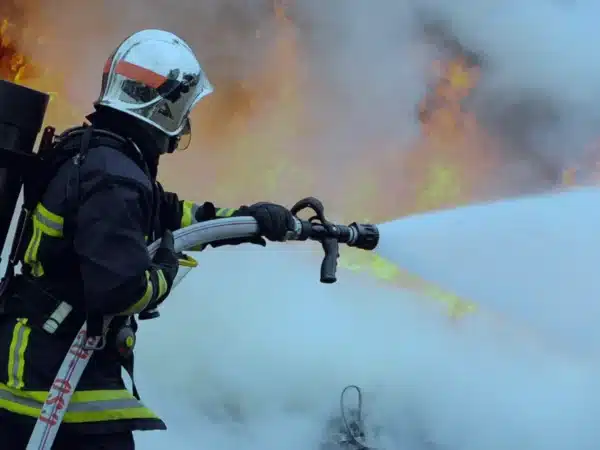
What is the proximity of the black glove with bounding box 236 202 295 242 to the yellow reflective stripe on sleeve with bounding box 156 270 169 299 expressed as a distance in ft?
1.60

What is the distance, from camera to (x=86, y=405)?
2082 millimetres

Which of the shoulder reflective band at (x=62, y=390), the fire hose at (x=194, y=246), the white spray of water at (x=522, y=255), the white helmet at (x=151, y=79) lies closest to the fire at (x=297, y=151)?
the white spray of water at (x=522, y=255)

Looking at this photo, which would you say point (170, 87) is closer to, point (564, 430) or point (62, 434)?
point (62, 434)

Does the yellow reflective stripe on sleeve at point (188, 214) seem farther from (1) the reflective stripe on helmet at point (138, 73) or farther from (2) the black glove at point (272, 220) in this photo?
(1) the reflective stripe on helmet at point (138, 73)

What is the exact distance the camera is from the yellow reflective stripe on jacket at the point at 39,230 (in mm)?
2018

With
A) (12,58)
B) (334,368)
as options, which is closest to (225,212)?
(334,368)

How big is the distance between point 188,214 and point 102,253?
2.57 ft

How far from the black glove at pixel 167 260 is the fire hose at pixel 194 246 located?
0.02 metres

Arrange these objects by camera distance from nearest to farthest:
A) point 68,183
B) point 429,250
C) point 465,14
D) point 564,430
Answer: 1. point 68,183
2. point 429,250
3. point 564,430
4. point 465,14

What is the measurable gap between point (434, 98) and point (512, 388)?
173cm

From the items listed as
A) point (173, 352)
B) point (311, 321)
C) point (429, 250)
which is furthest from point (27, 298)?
point (311, 321)

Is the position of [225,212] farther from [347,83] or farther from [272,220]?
[347,83]

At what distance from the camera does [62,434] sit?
6.84 feet

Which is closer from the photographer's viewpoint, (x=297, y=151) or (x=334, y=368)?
(x=334, y=368)
